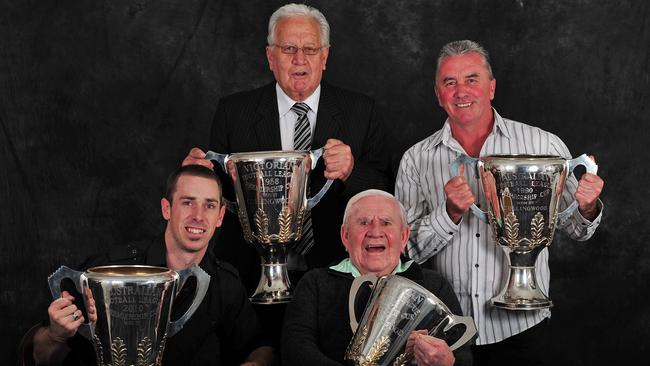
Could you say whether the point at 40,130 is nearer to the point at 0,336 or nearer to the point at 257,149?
the point at 0,336

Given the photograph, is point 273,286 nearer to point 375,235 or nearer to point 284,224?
point 284,224

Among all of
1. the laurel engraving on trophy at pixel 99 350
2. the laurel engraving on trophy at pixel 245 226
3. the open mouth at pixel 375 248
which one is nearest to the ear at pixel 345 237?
the open mouth at pixel 375 248

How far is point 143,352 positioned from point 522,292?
1.37 meters

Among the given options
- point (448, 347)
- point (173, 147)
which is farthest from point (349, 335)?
point (173, 147)

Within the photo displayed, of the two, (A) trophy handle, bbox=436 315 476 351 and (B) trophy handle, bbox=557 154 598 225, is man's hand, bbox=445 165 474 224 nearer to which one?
(B) trophy handle, bbox=557 154 598 225

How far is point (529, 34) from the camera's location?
20.0 ft

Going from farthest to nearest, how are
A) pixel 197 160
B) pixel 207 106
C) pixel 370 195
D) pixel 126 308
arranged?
pixel 207 106 → pixel 197 160 → pixel 370 195 → pixel 126 308

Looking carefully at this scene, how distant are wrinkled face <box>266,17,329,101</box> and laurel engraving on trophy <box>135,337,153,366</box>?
1296 millimetres

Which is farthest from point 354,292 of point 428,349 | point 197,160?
point 197,160

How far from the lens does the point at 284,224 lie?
4477mm

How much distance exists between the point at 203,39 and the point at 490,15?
142 centimetres

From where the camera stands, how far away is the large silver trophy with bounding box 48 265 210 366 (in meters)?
3.83

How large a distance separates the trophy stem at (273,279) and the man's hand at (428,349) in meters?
0.69

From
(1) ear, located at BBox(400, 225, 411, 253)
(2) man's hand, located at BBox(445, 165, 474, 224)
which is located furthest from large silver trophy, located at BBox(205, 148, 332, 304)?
(2) man's hand, located at BBox(445, 165, 474, 224)
